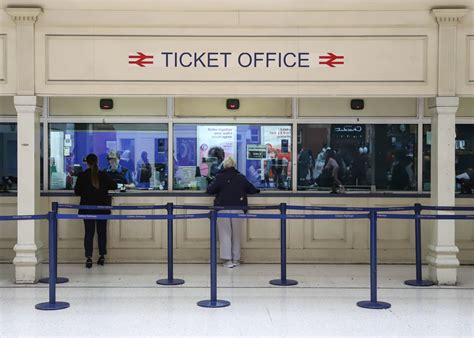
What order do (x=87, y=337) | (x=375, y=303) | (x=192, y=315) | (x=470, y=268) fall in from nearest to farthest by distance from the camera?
(x=87, y=337), (x=192, y=315), (x=375, y=303), (x=470, y=268)

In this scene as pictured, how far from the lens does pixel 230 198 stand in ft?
31.7

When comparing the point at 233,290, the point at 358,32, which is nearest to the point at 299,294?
the point at 233,290

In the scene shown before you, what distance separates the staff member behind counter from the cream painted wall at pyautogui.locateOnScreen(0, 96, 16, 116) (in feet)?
5.31

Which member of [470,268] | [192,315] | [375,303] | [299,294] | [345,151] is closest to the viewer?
[192,315]

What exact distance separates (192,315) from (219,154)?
13.2ft

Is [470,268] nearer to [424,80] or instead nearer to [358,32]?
[424,80]

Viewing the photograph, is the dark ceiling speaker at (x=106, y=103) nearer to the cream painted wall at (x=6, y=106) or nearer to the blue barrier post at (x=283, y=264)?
the cream painted wall at (x=6, y=106)

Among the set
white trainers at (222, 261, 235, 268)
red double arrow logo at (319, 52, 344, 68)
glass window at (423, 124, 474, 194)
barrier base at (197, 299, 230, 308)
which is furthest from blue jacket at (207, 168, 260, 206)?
glass window at (423, 124, 474, 194)

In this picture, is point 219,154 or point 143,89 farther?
point 219,154

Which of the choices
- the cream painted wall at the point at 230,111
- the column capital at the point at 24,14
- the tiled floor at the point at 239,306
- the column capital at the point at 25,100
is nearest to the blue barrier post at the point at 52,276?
the tiled floor at the point at 239,306

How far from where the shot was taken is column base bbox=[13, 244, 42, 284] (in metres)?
8.23

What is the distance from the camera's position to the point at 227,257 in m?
9.75

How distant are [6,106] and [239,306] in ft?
17.2

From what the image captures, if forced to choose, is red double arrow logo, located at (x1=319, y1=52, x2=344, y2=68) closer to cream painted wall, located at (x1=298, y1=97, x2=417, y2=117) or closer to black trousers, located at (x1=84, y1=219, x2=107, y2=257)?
cream painted wall, located at (x1=298, y1=97, x2=417, y2=117)
